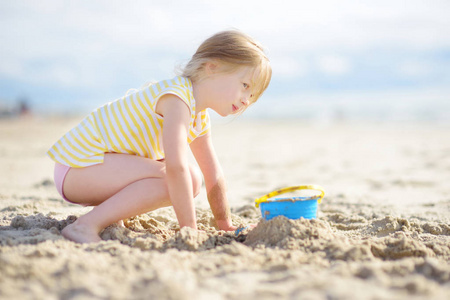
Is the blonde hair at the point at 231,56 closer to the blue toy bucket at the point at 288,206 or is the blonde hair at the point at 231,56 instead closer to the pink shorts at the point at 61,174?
the blue toy bucket at the point at 288,206

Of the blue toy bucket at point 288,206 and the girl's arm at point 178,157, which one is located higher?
the girl's arm at point 178,157

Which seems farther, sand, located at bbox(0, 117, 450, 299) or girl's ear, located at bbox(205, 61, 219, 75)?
girl's ear, located at bbox(205, 61, 219, 75)

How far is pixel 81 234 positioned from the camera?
1.97m

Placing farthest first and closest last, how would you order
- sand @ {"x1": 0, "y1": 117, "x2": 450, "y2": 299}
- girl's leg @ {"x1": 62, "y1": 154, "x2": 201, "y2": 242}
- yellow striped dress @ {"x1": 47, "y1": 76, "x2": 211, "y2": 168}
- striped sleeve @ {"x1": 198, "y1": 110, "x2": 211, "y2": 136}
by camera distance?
striped sleeve @ {"x1": 198, "y1": 110, "x2": 211, "y2": 136}, yellow striped dress @ {"x1": 47, "y1": 76, "x2": 211, "y2": 168}, girl's leg @ {"x1": 62, "y1": 154, "x2": 201, "y2": 242}, sand @ {"x1": 0, "y1": 117, "x2": 450, "y2": 299}

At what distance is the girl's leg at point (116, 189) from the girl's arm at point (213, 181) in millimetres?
307

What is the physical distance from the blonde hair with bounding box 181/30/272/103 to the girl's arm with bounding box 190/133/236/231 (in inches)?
16.3

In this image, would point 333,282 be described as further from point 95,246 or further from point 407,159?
point 407,159

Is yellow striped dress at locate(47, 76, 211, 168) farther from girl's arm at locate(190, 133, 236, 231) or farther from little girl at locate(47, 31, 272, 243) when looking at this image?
girl's arm at locate(190, 133, 236, 231)

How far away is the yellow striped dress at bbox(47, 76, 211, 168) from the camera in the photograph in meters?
2.21

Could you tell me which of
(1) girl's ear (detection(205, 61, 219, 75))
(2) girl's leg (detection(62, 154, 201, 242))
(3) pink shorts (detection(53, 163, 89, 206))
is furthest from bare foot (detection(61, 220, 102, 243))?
(1) girl's ear (detection(205, 61, 219, 75))

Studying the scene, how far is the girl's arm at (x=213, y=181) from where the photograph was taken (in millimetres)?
2547

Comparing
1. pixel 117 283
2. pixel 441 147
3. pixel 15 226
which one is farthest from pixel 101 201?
pixel 441 147

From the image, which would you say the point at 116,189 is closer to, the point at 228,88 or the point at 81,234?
the point at 81,234

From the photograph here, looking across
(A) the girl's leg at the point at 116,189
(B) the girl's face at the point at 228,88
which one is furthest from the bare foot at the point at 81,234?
(B) the girl's face at the point at 228,88
